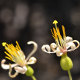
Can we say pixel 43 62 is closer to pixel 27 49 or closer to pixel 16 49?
pixel 27 49

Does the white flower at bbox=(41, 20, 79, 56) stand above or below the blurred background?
above

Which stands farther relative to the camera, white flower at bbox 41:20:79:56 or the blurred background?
the blurred background

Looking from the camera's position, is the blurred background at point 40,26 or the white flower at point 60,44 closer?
the white flower at point 60,44

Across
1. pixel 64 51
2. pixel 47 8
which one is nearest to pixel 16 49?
pixel 64 51

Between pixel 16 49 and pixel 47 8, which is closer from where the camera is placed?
pixel 16 49

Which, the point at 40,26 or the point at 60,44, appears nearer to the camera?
the point at 60,44

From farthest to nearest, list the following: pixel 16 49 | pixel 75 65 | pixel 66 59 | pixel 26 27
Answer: pixel 26 27 → pixel 75 65 → pixel 16 49 → pixel 66 59

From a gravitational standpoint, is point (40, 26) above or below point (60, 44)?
below

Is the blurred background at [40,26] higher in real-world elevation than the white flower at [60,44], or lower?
lower
